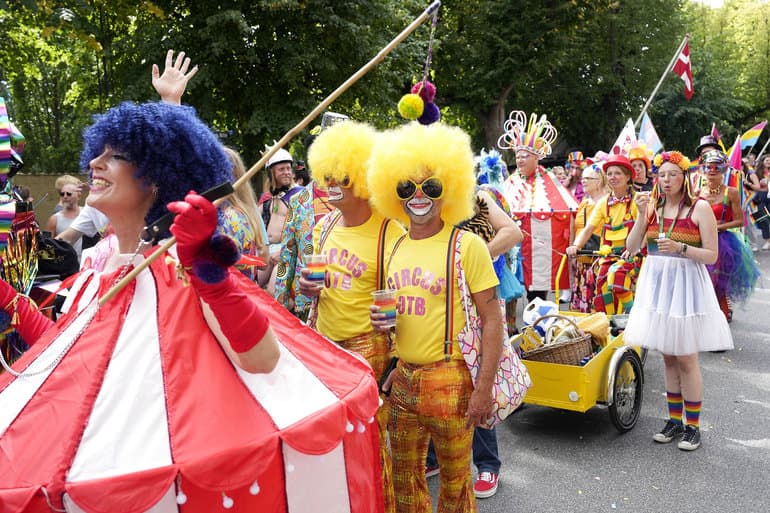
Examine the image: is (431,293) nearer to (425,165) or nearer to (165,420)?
(425,165)

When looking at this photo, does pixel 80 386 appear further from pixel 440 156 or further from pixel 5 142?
pixel 440 156

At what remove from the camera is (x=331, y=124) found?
405 cm

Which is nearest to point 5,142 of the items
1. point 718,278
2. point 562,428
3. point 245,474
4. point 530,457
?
point 245,474

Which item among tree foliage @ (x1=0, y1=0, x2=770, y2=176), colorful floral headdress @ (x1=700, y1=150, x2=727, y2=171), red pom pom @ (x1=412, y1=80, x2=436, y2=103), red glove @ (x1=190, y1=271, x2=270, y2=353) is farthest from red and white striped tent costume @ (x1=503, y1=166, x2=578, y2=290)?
red glove @ (x1=190, y1=271, x2=270, y2=353)

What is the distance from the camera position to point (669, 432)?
5199 mm

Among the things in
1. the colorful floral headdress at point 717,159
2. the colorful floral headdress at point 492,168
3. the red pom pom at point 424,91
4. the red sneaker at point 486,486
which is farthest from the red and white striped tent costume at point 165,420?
the colorful floral headdress at point 717,159

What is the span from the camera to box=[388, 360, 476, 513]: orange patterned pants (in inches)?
119

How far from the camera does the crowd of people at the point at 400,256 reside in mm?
2111

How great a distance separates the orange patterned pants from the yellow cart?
2.05 m

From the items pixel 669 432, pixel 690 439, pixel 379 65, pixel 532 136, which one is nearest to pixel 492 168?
pixel 532 136

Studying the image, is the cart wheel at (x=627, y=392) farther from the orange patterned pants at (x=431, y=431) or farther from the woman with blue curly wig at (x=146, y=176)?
the woman with blue curly wig at (x=146, y=176)

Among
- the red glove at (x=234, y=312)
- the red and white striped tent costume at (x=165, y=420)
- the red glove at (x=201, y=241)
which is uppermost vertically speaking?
the red glove at (x=201, y=241)

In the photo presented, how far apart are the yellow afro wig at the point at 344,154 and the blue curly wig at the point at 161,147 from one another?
1410 mm

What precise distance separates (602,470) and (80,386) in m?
3.85
